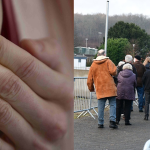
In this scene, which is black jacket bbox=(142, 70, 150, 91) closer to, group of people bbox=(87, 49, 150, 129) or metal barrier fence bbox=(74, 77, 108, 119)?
group of people bbox=(87, 49, 150, 129)

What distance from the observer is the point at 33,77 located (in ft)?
4.19

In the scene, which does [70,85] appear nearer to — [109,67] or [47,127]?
[47,127]

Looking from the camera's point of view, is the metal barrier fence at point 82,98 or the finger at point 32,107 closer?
the finger at point 32,107

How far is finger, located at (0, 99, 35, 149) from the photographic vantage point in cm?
122

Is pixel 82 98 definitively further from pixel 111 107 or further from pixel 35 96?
pixel 35 96

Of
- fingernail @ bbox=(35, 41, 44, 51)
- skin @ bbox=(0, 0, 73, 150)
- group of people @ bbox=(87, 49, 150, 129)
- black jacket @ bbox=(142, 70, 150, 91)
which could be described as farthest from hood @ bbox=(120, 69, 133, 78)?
fingernail @ bbox=(35, 41, 44, 51)

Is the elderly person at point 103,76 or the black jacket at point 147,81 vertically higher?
the elderly person at point 103,76

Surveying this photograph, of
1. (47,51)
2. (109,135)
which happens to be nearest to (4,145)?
(47,51)

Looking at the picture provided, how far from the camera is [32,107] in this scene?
127cm

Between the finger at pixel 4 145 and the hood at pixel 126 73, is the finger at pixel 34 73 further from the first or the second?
the hood at pixel 126 73

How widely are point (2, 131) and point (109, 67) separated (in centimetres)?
518

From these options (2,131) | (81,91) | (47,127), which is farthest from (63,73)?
(81,91)

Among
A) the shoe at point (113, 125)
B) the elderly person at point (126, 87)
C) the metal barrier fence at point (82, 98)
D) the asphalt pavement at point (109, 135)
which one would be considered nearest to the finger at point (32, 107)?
the asphalt pavement at point (109, 135)

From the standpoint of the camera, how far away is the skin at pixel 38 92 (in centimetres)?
122
